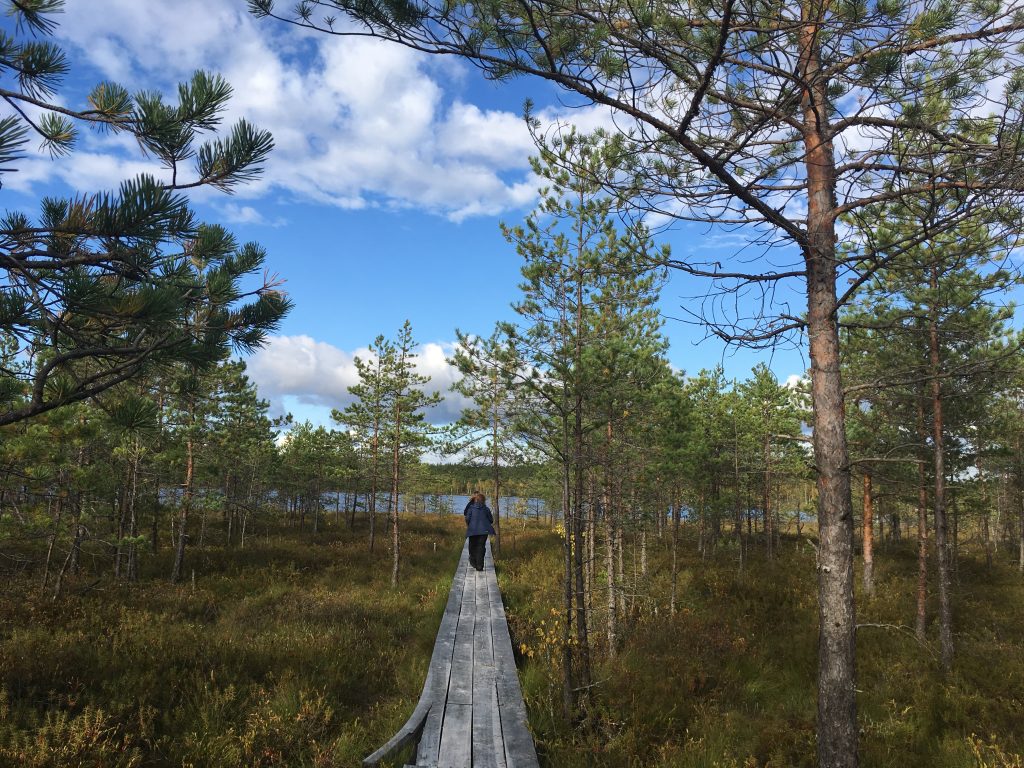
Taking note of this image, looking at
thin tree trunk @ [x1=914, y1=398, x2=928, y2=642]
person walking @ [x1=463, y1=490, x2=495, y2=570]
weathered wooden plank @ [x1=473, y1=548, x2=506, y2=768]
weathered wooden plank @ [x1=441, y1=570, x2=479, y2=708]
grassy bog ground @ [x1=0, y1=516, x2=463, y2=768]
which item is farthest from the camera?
person walking @ [x1=463, y1=490, x2=495, y2=570]

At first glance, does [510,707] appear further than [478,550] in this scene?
No

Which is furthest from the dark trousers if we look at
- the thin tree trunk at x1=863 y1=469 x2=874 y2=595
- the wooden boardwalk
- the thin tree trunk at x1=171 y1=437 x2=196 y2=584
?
the thin tree trunk at x1=863 y1=469 x2=874 y2=595

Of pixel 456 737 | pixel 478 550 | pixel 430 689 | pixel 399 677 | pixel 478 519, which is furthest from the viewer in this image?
pixel 478 550

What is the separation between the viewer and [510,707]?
21.9 ft

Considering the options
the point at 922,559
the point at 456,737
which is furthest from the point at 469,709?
the point at 922,559

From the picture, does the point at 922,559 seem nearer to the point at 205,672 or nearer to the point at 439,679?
the point at 439,679

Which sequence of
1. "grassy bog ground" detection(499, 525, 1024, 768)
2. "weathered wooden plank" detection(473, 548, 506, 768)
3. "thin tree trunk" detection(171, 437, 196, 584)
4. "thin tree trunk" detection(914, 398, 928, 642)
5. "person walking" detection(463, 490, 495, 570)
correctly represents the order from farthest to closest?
"thin tree trunk" detection(171, 437, 196, 584) → "person walking" detection(463, 490, 495, 570) → "thin tree trunk" detection(914, 398, 928, 642) → "grassy bog ground" detection(499, 525, 1024, 768) → "weathered wooden plank" detection(473, 548, 506, 768)

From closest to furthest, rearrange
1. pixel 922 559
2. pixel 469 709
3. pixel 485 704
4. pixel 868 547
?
1. pixel 469 709
2. pixel 485 704
3. pixel 922 559
4. pixel 868 547

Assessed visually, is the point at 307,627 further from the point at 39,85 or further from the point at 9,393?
the point at 39,85

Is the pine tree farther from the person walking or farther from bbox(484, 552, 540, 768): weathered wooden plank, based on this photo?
the person walking

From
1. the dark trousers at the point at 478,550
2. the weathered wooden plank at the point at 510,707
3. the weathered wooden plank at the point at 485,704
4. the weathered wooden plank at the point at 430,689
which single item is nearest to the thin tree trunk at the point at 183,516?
the dark trousers at the point at 478,550

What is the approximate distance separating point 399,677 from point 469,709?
2.05 metres

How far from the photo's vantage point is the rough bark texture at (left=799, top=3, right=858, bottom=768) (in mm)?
4215

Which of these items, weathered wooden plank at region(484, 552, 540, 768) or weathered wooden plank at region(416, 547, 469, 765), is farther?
weathered wooden plank at region(416, 547, 469, 765)
